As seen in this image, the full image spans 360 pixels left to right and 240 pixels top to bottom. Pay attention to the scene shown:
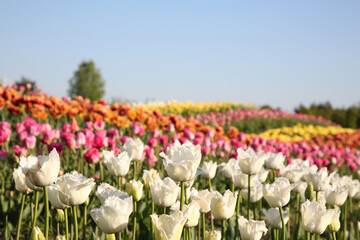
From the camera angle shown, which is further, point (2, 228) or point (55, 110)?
point (55, 110)

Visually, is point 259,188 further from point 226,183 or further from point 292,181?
point 226,183

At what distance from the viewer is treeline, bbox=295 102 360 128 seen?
25.7 m

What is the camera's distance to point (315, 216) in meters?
1.86

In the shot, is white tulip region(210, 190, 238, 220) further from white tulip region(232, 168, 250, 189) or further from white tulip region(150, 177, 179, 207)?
white tulip region(232, 168, 250, 189)

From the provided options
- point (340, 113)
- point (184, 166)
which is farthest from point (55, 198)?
point (340, 113)

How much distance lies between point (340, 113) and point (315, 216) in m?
26.6

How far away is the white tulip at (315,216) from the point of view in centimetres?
184

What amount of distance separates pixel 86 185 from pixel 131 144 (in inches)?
39.3

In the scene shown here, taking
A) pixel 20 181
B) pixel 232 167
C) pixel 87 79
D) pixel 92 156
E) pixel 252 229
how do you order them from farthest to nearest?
pixel 87 79
pixel 92 156
pixel 232 167
pixel 20 181
pixel 252 229

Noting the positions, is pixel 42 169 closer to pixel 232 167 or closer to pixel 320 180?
pixel 232 167

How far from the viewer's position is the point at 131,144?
2600 millimetres

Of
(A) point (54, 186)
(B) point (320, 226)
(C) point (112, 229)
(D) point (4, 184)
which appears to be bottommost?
(D) point (4, 184)

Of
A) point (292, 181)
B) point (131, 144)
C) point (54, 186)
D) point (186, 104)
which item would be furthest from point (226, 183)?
point (186, 104)

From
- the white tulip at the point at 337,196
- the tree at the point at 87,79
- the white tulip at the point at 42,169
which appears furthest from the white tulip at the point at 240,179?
the tree at the point at 87,79
